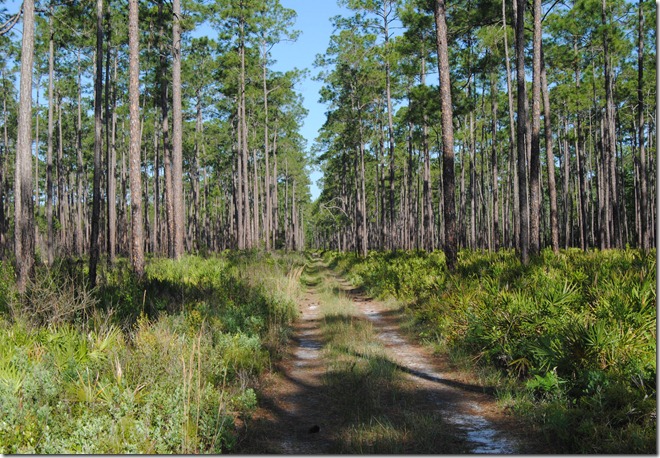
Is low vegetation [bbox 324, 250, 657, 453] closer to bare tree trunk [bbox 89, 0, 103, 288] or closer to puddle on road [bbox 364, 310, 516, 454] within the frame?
puddle on road [bbox 364, 310, 516, 454]

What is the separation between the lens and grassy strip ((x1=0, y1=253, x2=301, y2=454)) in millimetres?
4027

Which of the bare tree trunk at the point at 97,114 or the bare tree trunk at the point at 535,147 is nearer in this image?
the bare tree trunk at the point at 535,147

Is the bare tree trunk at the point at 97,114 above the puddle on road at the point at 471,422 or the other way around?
above

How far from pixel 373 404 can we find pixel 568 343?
2683mm

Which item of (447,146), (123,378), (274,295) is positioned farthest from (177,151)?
(123,378)

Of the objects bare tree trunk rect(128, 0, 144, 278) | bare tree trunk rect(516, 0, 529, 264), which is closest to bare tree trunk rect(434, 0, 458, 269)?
bare tree trunk rect(516, 0, 529, 264)

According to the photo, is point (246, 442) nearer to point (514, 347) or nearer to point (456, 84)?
point (514, 347)

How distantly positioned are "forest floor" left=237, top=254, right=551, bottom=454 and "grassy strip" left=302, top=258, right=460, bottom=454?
13 mm

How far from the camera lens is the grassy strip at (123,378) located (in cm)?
403

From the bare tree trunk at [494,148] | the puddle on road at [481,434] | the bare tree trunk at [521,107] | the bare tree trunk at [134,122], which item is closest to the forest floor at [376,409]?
the puddle on road at [481,434]

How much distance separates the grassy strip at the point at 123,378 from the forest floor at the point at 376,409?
489 mm

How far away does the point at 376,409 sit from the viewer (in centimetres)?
583

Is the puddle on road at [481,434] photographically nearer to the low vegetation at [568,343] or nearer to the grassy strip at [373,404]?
the grassy strip at [373,404]

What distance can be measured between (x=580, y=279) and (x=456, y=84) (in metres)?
22.3
